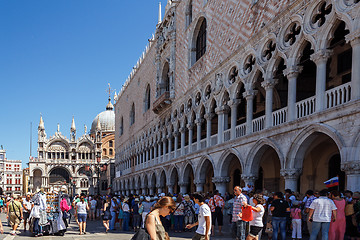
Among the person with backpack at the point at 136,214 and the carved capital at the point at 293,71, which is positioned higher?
the carved capital at the point at 293,71

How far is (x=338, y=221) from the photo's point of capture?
8570 mm

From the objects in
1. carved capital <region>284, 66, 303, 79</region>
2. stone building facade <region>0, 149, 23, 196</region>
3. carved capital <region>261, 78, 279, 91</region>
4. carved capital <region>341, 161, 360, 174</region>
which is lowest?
stone building facade <region>0, 149, 23, 196</region>

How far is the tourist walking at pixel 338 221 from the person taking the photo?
8.48 m

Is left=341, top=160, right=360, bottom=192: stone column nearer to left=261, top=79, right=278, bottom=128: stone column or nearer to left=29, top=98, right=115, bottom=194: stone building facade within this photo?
left=261, top=79, right=278, bottom=128: stone column

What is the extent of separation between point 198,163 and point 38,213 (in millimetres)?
10699

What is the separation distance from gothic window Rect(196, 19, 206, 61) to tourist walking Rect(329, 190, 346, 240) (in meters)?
15.3

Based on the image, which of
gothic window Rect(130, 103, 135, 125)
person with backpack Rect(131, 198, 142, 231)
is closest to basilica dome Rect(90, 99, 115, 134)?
gothic window Rect(130, 103, 135, 125)

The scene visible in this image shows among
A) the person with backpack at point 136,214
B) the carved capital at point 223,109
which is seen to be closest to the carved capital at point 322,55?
the carved capital at point 223,109

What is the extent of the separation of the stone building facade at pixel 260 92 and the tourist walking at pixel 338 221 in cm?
199

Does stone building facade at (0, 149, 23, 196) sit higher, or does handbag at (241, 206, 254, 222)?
→ handbag at (241, 206, 254, 222)

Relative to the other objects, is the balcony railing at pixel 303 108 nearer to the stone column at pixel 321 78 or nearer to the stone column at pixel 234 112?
the stone column at pixel 321 78

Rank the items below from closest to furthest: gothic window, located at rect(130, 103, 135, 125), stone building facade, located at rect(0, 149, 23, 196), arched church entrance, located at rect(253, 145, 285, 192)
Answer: arched church entrance, located at rect(253, 145, 285, 192) → gothic window, located at rect(130, 103, 135, 125) → stone building facade, located at rect(0, 149, 23, 196)

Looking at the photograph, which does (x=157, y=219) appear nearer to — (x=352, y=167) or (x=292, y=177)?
(x=352, y=167)

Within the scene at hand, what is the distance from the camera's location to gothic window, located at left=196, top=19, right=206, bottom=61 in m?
23.0
